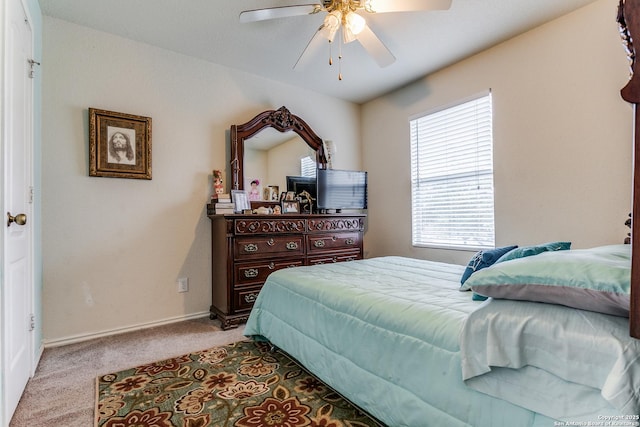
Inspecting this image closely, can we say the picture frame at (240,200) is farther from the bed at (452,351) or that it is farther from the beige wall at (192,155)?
the bed at (452,351)

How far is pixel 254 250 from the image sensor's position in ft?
9.89

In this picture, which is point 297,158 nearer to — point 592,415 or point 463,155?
point 463,155

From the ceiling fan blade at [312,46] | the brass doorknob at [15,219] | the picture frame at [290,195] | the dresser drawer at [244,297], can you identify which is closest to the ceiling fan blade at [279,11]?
the ceiling fan blade at [312,46]

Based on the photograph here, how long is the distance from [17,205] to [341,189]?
118 inches

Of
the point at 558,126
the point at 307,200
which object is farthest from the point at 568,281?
the point at 307,200

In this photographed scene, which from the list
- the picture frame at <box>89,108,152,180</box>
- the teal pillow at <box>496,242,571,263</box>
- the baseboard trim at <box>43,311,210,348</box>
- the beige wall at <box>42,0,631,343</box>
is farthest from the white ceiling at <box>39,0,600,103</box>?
the baseboard trim at <box>43,311,210,348</box>

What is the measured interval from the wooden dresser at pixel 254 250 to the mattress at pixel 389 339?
2.80 feet

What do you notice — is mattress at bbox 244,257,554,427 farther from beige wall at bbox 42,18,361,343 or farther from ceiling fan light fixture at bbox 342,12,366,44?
ceiling fan light fixture at bbox 342,12,366,44

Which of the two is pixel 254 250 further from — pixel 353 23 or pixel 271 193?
pixel 353 23

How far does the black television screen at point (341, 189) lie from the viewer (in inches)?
151

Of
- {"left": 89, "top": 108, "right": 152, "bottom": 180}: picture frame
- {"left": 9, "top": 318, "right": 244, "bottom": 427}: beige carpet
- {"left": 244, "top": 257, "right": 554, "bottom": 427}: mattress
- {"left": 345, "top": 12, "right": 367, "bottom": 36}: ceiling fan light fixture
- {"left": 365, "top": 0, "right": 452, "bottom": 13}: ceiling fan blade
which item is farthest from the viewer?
{"left": 89, "top": 108, "right": 152, "bottom": 180}: picture frame

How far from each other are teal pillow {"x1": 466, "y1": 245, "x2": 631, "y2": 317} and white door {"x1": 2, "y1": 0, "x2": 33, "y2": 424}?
2.08m

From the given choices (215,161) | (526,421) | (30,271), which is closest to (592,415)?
(526,421)

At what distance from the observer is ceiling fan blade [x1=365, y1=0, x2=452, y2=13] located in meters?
1.96
